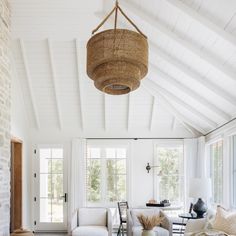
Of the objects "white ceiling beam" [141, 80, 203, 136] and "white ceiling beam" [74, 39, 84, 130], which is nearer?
"white ceiling beam" [74, 39, 84, 130]

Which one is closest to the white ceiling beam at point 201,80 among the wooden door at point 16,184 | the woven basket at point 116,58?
the woven basket at point 116,58

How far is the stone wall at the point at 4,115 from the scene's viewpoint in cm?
513

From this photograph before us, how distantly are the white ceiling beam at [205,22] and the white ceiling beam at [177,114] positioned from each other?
3549 millimetres

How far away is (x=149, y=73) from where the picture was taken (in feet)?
22.7

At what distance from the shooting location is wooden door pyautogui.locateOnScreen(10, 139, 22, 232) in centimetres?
791

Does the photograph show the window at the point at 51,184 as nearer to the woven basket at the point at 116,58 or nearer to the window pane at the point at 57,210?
the window pane at the point at 57,210

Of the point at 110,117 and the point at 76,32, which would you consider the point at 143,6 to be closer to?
the point at 76,32

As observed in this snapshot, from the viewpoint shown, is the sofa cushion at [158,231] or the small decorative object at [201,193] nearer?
the sofa cushion at [158,231]

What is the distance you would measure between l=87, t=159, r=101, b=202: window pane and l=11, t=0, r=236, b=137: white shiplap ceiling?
77 cm

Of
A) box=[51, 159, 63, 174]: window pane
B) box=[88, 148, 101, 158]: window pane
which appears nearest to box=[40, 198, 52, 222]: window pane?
box=[51, 159, 63, 174]: window pane

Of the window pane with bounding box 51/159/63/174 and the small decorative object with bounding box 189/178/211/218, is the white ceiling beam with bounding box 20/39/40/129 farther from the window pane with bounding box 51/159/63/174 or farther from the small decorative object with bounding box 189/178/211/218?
the small decorative object with bounding box 189/178/211/218

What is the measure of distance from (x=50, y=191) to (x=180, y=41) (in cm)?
541

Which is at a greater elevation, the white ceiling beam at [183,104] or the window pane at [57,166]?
the white ceiling beam at [183,104]

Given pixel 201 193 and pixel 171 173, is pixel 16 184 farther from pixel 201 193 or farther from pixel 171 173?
pixel 201 193
